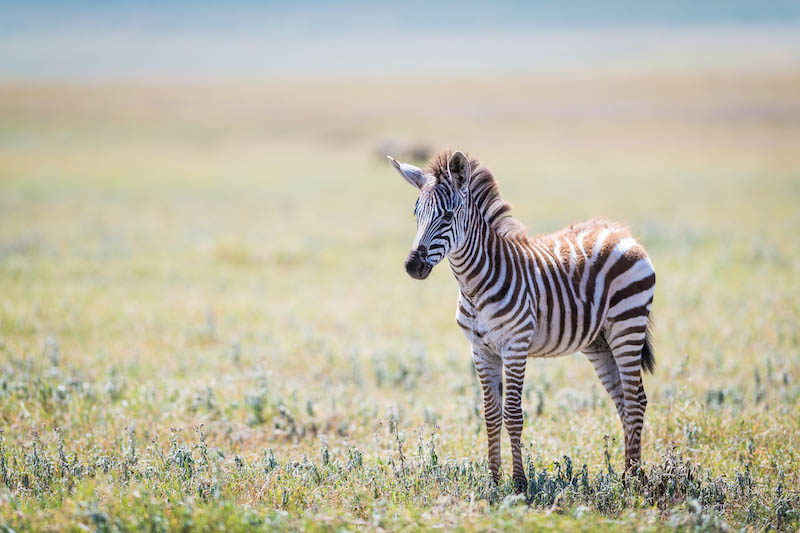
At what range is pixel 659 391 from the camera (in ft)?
28.9

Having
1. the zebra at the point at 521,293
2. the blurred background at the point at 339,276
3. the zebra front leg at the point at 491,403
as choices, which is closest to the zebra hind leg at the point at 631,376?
the zebra at the point at 521,293

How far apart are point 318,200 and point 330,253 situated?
9905mm

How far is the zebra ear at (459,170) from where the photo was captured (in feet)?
19.3

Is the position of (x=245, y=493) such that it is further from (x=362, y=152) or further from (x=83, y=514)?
(x=362, y=152)

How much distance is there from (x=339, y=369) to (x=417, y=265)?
4833mm

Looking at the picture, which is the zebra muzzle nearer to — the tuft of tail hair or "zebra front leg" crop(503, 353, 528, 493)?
"zebra front leg" crop(503, 353, 528, 493)

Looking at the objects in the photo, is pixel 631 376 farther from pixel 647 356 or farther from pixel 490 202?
pixel 490 202

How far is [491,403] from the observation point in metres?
6.41

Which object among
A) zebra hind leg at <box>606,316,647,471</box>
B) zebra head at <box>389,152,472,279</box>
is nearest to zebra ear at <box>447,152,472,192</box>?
zebra head at <box>389,152,472,279</box>

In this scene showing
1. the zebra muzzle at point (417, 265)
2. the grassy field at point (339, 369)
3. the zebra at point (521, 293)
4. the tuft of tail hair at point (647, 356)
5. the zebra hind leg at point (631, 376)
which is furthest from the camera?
the tuft of tail hair at point (647, 356)

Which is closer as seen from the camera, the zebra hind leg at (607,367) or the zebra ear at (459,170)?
the zebra ear at (459,170)

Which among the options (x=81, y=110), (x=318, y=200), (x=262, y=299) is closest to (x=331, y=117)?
(x=81, y=110)

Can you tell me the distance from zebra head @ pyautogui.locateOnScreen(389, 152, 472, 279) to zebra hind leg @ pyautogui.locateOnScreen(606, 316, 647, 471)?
181 cm

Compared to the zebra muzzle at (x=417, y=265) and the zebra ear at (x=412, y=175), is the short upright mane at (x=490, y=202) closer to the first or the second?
the zebra ear at (x=412, y=175)
